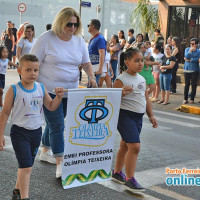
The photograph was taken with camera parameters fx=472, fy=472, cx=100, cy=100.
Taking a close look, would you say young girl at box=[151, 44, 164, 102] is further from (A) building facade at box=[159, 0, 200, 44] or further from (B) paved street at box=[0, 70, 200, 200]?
(A) building facade at box=[159, 0, 200, 44]

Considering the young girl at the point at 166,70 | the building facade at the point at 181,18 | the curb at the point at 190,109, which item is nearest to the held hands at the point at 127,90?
the curb at the point at 190,109

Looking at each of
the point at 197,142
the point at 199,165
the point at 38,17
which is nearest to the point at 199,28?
the point at 197,142

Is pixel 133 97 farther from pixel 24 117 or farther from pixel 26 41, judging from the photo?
pixel 26 41

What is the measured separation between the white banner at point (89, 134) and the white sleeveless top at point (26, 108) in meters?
0.37

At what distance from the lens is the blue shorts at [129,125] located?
497 centimetres

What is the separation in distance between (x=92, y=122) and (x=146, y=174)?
132 cm

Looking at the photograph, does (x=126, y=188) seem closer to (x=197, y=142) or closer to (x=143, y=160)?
(x=143, y=160)

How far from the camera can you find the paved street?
482cm

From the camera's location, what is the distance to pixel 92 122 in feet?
15.5

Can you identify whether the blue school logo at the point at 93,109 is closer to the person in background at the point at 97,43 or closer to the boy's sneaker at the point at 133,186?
the boy's sneaker at the point at 133,186

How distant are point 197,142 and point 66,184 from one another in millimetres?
3773

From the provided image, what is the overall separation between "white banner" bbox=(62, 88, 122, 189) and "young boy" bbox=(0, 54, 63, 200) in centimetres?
39

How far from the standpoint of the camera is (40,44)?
5.30m

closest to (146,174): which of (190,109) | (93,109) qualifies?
(93,109)
